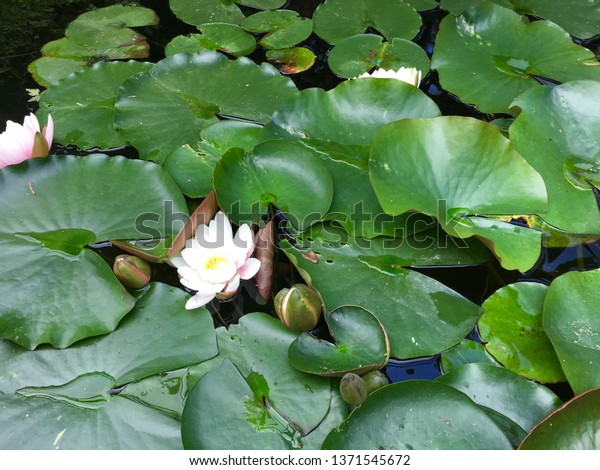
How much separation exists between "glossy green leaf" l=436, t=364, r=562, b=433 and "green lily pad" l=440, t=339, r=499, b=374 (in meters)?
0.08

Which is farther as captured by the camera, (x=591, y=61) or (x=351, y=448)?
(x=591, y=61)

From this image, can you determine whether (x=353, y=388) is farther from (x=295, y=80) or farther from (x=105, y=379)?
(x=295, y=80)

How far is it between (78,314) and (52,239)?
0.25m

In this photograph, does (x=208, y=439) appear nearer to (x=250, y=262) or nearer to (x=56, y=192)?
(x=250, y=262)

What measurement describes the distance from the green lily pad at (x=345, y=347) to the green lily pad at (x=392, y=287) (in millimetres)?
82

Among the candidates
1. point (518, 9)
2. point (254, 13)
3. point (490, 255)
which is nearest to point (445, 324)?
point (490, 255)

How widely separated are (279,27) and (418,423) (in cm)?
183

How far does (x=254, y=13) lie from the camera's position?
2.42m

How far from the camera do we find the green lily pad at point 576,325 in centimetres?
111

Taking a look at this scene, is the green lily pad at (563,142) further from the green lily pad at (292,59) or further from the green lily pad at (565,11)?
the green lily pad at (292,59)

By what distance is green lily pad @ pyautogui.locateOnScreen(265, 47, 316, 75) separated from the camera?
210 cm

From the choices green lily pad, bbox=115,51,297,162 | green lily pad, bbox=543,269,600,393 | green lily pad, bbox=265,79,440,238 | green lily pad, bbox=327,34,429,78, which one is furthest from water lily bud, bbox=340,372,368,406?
green lily pad, bbox=327,34,429,78

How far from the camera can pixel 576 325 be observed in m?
1.20

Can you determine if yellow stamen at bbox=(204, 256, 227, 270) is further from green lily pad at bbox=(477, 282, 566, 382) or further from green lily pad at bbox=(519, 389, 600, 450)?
green lily pad at bbox=(519, 389, 600, 450)
